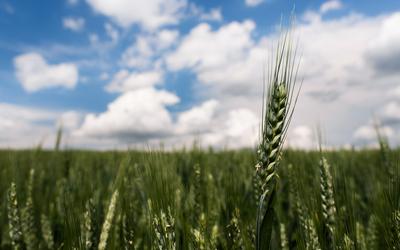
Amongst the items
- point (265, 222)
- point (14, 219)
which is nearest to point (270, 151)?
point (265, 222)

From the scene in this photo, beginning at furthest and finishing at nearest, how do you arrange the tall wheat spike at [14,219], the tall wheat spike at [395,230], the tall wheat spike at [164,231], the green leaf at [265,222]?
the tall wheat spike at [14,219]
the tall wheat spike at [395,230]
the tall wheat spike at [164,231]
the green leaf at [265,222]

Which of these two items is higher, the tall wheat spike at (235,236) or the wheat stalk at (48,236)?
the tall wheat spike at (235,236)

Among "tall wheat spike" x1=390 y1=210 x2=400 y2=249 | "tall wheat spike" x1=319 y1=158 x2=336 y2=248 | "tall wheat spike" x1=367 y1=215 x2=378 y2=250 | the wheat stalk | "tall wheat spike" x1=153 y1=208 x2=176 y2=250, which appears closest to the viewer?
"tall wheat spike" x1=153 y1=208 x2=176 y2=250

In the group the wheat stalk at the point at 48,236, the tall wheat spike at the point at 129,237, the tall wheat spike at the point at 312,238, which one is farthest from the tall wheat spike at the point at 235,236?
the wheat stalk at the point at 48,236

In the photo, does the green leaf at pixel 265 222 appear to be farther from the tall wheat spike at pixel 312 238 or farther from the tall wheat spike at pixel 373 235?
the tall wheat spike at pixel 373 235

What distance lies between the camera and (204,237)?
1.32 m

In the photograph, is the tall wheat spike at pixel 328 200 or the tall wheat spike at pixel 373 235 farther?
the tall wheat spike at pixel 373 235

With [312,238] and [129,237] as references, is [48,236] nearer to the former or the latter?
[129,237]

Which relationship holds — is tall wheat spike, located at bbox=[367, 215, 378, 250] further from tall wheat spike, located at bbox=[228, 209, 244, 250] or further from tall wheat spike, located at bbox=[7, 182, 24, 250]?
tall wheat spike, located at bbox=[7, 182, 24, 250]

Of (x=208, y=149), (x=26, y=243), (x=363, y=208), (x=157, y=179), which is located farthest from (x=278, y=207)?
(x=208, y=149)

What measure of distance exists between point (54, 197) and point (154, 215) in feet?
8.69

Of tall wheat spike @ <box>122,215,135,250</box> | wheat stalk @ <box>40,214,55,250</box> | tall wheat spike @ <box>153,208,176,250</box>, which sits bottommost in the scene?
wheat stalk @ <box>40,214,55,250</box>

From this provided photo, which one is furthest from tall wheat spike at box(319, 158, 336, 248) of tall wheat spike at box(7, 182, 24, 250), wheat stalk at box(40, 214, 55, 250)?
wheat stalk at box(40, 214, 55, 250)

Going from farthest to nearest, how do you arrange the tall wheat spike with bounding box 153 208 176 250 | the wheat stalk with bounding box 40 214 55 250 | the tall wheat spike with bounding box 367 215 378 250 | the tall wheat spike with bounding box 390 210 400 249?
the wheat stalk with bounding box 40 214 55 250
the tall wheat spike with bounding box 367 215 378 250
the tall wheat spike with bounding box 390 210 400 249
the tall wheat spike with bounding box 153 208 176 250
